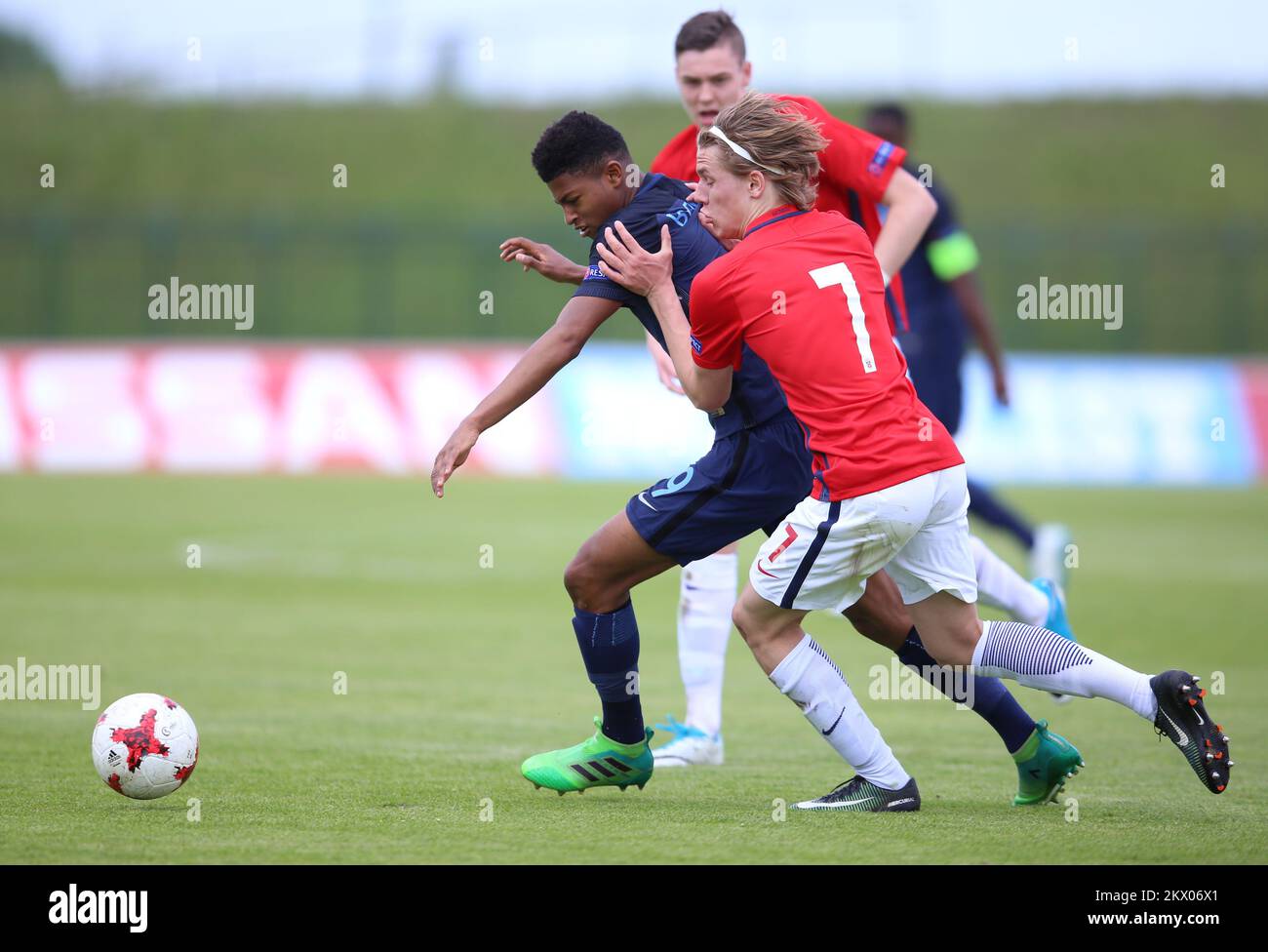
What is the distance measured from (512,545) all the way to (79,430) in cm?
852

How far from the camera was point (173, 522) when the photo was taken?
1513 centimetres

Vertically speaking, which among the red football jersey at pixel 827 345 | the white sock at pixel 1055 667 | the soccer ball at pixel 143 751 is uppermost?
the red football jersey at pixel 827 345

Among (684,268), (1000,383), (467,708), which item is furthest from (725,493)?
(1000,383)

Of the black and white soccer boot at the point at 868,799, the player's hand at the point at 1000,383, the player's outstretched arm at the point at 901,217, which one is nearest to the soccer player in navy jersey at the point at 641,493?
the black and white soccer boot at the point at 868,799

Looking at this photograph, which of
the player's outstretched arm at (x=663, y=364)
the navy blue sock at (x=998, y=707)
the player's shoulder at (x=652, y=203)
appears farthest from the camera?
the player's outstretched arm at (x=663, y=364)

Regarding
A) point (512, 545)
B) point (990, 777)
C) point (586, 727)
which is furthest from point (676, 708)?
point (512, 545)

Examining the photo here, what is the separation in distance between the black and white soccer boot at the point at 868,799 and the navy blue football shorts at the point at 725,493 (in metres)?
0.91

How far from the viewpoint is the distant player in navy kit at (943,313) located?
8.20m

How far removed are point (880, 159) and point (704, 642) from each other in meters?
2.05

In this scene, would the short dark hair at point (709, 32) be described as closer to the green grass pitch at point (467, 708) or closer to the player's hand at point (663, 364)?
the player's hand at point (663, 364)

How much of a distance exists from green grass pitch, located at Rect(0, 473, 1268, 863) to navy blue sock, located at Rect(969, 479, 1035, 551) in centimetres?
82

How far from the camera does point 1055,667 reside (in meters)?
4.95

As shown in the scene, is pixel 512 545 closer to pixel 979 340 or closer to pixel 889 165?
pixel 979 340

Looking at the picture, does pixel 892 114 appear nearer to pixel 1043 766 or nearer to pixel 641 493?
pixel 641 493
